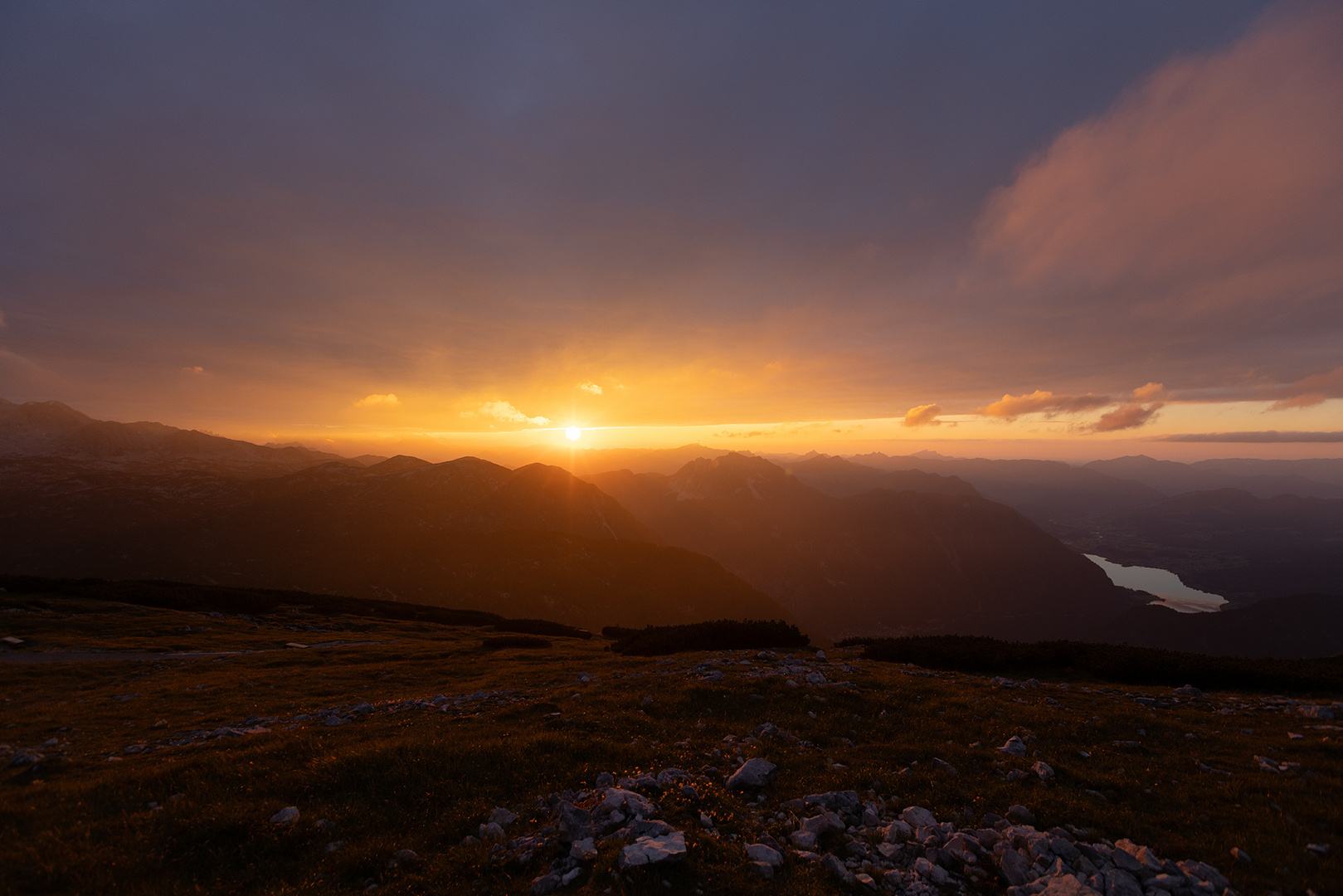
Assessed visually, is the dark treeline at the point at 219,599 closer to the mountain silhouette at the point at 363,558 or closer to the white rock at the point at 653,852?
the white rock at the point at 653,852

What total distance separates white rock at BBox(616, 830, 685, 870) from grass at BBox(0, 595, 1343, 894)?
222 millimetres

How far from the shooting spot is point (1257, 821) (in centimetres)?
912

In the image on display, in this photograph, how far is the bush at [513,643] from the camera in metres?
38.4

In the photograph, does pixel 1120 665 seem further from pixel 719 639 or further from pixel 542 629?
pixel 542 629

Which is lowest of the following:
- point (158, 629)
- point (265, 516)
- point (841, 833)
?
point (265, 516)

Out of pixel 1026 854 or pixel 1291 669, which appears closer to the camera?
pixel 1026 854

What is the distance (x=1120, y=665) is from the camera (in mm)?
23359

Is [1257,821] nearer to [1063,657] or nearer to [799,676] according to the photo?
[799,676]

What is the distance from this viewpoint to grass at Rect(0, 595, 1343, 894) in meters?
7.88

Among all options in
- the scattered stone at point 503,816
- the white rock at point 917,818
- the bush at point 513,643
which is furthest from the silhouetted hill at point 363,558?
the white rock at point 917,818

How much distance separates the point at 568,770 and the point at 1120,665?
28.0 metres

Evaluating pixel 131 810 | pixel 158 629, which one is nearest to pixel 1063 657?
pixel 131 810

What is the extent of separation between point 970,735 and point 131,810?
66.9ft

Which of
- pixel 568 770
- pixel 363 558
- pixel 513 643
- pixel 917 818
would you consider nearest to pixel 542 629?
pixel 513 643
